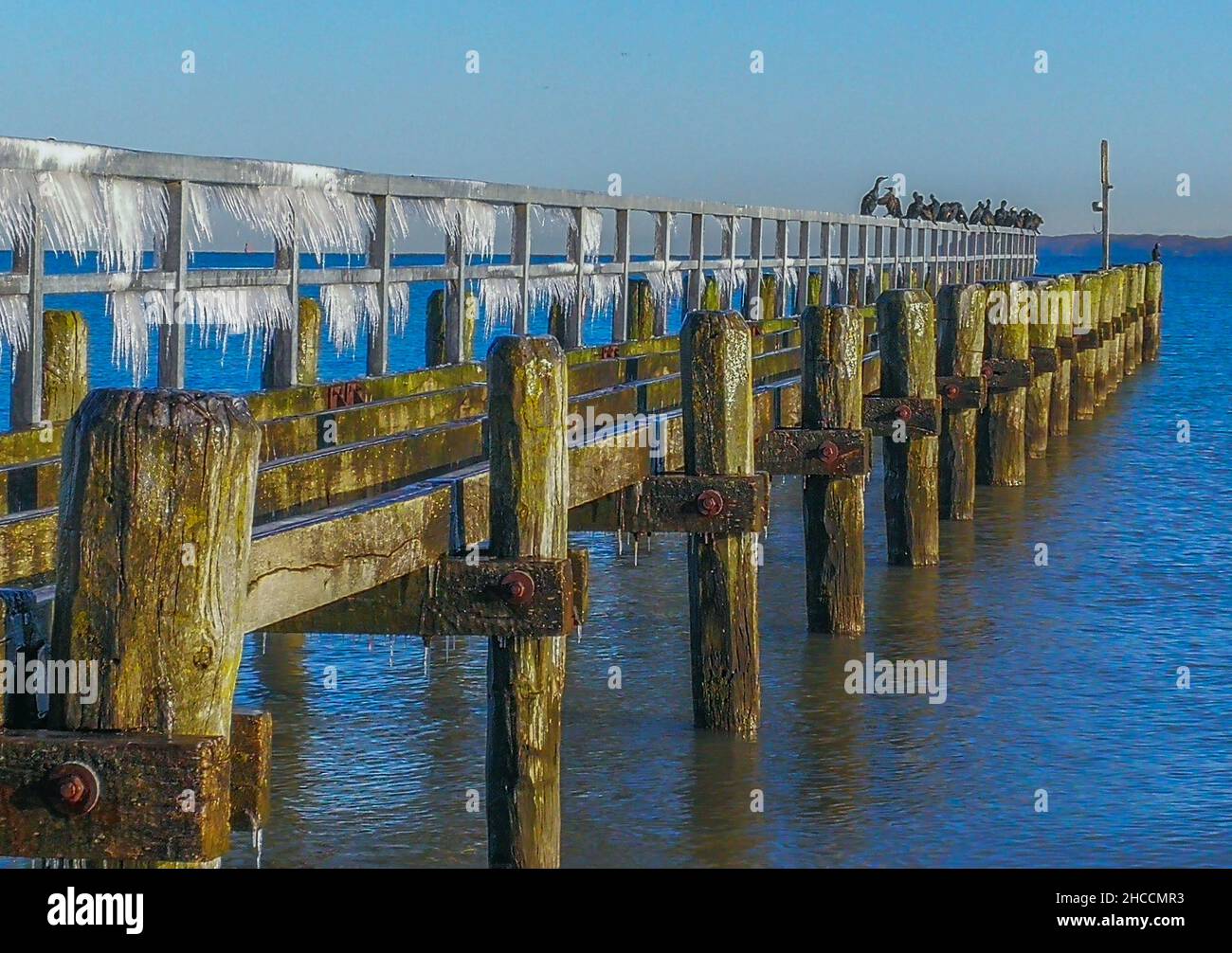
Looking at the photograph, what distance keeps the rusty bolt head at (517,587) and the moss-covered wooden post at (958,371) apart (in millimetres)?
10120

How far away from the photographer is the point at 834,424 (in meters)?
11.4

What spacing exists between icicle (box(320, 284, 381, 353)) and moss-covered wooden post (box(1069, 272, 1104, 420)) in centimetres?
1376

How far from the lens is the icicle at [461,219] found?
12266mm

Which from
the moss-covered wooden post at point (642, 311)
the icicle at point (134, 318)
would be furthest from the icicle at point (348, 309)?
the moss-covered wooden post at point (642, 311)

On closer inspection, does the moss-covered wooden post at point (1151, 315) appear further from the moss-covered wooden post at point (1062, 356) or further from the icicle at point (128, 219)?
the icicle at point (128, 219)

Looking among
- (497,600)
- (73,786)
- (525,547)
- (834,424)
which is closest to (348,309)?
(834,424)

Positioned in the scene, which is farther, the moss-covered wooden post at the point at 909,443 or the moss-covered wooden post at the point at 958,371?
the moss-covered wooden post at the point at 958,371

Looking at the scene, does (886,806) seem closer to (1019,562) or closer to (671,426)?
(671,426)
